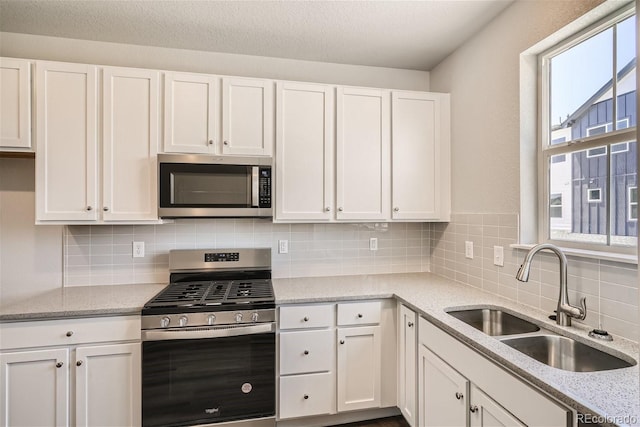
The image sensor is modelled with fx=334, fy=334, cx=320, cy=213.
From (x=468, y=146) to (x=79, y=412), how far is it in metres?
2.86

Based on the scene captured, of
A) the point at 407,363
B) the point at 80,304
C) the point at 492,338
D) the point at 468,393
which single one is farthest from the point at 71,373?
the point at 492,338

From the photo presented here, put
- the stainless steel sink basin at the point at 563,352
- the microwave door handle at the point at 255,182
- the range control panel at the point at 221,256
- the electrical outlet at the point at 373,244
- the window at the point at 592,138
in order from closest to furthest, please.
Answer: the stainless steel sink basin at the point at 563,352, the window at the point at 592,138, the microwave door handle at the point at 255,182, the range control panel at the point at 221,256, the electrical outlet at the point at 373,244

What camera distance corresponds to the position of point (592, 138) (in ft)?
5.20

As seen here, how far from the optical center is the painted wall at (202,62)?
2.30 metres

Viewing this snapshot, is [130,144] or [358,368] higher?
[130,144]

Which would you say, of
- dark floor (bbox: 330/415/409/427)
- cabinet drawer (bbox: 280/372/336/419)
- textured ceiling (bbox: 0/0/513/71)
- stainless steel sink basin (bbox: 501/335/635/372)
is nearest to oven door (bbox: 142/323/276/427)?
cabinet drawer (bbox: 280/372/336/419)

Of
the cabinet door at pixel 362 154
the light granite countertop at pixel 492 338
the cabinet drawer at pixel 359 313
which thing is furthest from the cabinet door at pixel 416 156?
the cabinet drawer at pixel 359 313

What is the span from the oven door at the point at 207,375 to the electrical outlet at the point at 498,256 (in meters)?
1.43

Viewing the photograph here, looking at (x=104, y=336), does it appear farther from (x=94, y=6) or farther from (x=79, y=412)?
(x=94, y=6)

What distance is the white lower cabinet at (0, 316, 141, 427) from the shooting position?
1.74m

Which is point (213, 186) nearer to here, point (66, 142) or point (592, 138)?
point (66, 142)

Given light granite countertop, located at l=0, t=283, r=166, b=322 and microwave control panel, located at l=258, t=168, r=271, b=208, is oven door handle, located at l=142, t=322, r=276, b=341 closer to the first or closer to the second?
light granite countertop, located at l=0, t=283, r=166, b=322

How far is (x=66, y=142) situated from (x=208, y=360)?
1579mm

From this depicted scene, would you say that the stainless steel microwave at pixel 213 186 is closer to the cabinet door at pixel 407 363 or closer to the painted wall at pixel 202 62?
the painted wall at pixel 202 62
